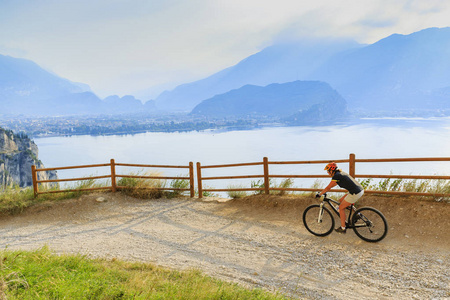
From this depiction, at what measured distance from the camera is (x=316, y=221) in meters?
8.12

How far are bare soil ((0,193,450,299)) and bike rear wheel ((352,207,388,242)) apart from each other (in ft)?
0.67

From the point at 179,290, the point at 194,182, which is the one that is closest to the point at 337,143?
the point at 194,182

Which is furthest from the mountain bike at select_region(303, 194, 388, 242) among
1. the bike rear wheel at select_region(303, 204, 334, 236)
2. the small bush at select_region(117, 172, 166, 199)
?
the small bush at select_region(117, 172, 166, 199)

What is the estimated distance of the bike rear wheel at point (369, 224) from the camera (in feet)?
22.9

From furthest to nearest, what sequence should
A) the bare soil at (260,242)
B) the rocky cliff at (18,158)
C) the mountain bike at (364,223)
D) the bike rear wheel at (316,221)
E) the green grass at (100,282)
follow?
the rocky cliff at (18,158), the bike rear wheel at (316,221), the mountain bike at (364,223), the bare soil at (260,242), the green grass at (100,282)

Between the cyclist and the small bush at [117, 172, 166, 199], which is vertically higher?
the cyclist

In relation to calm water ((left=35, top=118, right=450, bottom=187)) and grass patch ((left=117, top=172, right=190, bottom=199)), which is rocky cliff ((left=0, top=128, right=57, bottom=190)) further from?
grass patch ((left=117, top=172, right=190, bottom=199))

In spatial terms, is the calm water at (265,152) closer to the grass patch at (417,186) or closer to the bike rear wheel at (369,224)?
the grass patch at (417,186)

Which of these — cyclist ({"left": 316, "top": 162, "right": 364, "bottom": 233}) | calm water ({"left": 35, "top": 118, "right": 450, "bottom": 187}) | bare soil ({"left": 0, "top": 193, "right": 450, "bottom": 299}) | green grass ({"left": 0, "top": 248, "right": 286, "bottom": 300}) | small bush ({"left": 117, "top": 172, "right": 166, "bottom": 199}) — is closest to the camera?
green grass ({"left": 0, "top": 248, "right": 286, "bottom": 300})

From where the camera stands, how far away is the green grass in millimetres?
4094

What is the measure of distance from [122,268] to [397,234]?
616 centimetres

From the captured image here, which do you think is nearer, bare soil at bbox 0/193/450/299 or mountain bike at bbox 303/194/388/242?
bare soil at bbox 0/193/450/299

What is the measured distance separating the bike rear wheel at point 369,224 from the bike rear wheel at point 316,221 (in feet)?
2.30

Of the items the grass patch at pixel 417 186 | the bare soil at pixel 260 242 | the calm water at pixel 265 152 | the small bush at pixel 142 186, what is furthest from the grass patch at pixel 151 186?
the calm water at pixel 265 152
